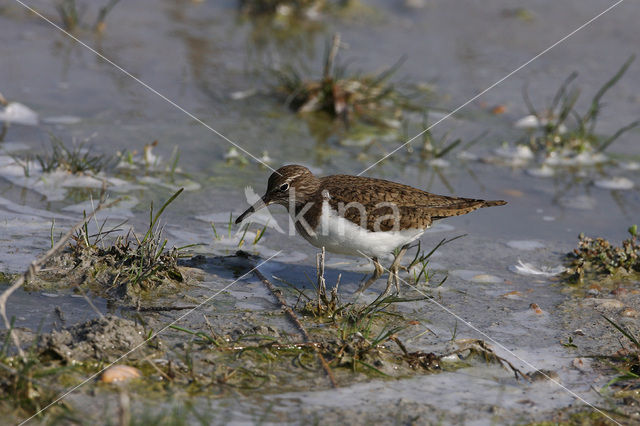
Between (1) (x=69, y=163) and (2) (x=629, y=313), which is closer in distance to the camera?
(2) (x=629, y=313)

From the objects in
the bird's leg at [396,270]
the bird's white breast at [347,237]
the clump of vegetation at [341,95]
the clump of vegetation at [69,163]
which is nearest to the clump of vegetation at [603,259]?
the bird's leg at [396,270]

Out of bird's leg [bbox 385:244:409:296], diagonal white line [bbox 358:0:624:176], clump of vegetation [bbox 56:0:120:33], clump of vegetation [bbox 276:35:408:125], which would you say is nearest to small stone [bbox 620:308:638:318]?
bird's leg [bbox 385:244:409:296]

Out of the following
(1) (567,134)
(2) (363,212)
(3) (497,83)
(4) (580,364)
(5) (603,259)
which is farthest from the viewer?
(3) (497,83)

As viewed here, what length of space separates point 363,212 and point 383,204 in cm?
19

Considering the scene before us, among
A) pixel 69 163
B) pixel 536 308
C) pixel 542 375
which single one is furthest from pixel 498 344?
pixel 69 163

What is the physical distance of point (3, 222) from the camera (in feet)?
19.8

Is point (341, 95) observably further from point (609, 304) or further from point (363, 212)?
point (609, 304)

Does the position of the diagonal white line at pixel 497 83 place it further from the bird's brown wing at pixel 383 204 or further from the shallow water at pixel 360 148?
the bird's brown wing at pixel 383 204

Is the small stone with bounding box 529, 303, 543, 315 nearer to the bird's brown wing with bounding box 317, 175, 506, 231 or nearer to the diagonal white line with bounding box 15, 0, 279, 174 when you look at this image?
the bird's brown wing with bounding box 317, 175, 506, 231

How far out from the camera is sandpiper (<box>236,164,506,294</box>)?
5.41m

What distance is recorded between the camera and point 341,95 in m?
8.93

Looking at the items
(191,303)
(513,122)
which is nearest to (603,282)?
(191,303)

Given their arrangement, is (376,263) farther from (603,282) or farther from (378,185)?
(603,282)

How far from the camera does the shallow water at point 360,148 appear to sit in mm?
4895
